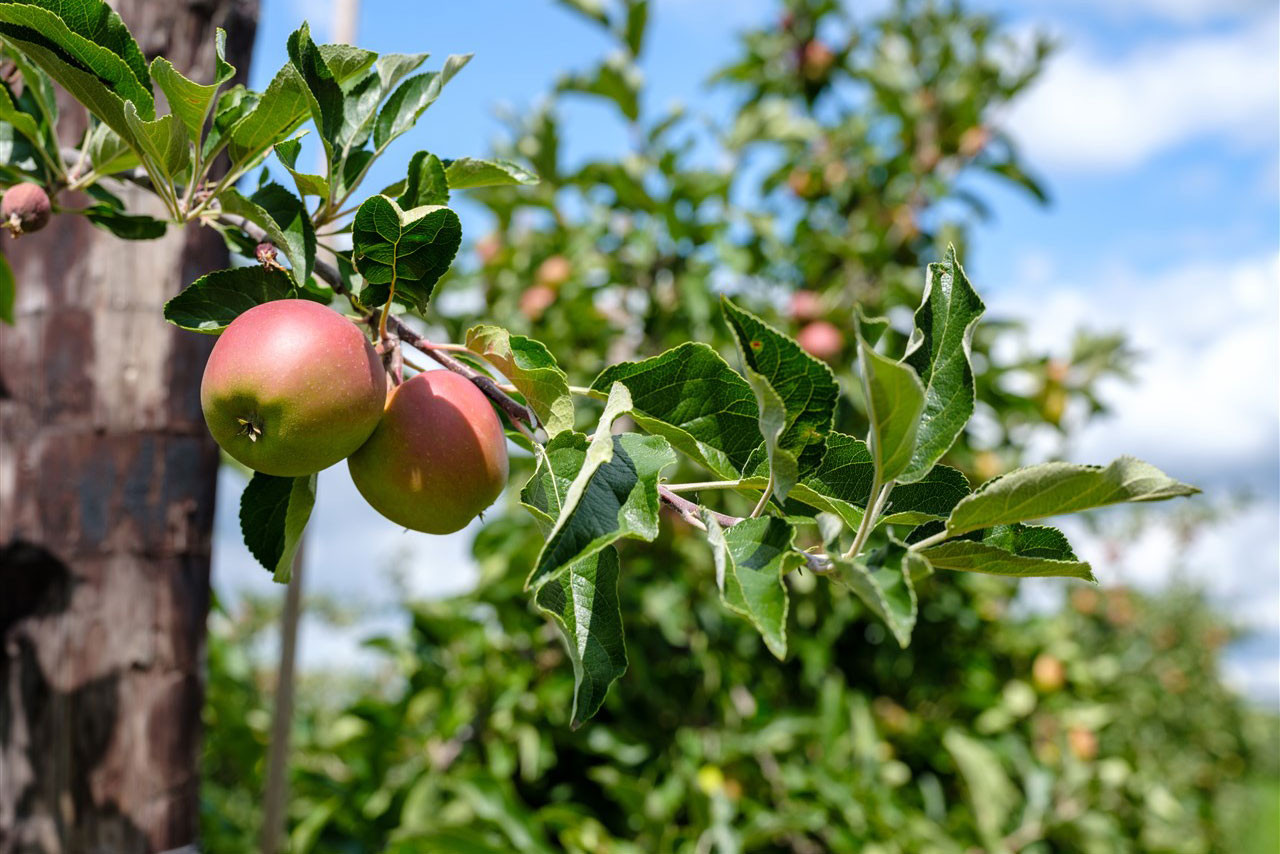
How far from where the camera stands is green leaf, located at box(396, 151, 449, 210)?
2.06 ft

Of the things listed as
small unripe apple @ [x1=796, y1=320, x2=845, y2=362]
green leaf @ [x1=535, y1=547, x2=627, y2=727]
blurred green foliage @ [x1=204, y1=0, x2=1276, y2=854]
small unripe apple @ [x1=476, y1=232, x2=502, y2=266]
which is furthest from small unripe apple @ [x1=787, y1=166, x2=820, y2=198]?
green leaf @ [x1=535, y1=547, x2=627, y2=727]

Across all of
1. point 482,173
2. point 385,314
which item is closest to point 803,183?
point 482,173

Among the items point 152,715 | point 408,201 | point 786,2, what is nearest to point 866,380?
point 408,201

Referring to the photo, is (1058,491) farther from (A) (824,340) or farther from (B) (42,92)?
(A) (824,340)

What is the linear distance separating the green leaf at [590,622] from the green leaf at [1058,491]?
0.18 m

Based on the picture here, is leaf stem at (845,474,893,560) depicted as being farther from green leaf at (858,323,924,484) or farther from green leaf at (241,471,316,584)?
green leaf at (241,471,316,584)

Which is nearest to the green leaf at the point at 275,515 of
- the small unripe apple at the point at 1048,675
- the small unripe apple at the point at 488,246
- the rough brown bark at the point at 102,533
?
the rough brown bark at the point at 102,533

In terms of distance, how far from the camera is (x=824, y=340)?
2188 millimetres

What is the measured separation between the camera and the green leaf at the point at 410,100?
0.70 metres

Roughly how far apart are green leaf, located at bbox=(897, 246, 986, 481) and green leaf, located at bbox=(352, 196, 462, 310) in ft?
0.87

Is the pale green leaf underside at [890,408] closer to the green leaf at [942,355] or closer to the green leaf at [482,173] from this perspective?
the green leaf at [942,355]

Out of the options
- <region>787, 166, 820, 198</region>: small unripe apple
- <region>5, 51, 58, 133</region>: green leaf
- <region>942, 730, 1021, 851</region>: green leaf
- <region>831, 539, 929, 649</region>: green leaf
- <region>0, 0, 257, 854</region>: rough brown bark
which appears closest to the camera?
<region>831, 539, 929, 649</region>: green leaf

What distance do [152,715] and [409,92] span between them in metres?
0.83

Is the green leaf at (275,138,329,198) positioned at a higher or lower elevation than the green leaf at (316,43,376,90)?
lower
